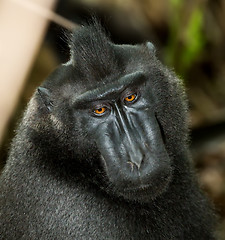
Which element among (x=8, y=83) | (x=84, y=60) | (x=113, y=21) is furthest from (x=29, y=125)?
(x=113, y=21)

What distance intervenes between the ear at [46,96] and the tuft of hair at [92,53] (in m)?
0.36

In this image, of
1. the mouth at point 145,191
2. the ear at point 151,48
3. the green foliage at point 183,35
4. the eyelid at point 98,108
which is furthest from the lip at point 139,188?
the green foliage at point 183,35

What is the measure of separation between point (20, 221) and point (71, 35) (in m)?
1.80

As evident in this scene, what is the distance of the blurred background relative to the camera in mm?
7941

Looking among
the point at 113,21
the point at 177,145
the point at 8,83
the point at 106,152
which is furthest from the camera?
the point at 113,21

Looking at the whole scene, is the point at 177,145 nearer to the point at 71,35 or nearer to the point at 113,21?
the point at 71,35

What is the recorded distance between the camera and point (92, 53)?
436 centimetres

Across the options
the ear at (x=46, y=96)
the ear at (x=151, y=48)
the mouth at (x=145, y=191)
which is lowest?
the mouth at (x=145, y=191)

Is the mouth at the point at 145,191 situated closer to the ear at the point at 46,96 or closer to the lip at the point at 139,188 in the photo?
the lip at the point at 139,188

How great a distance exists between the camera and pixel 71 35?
177 inches

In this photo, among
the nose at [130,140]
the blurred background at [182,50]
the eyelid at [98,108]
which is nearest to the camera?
the nose at [130,140]

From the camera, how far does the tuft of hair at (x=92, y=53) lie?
14.1 feet

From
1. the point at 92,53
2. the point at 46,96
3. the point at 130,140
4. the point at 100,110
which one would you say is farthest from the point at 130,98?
the point at 46,96

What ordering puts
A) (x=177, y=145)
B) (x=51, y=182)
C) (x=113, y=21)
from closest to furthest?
(x=51, y=182) → (x=177, y=145) → (x=113, y=21)
